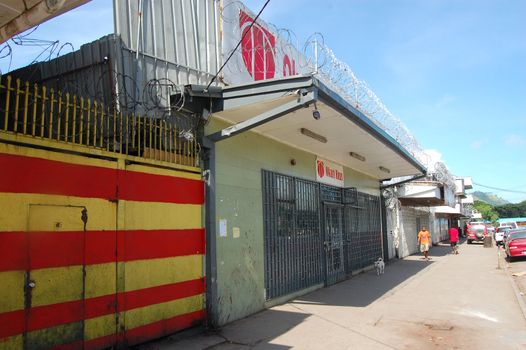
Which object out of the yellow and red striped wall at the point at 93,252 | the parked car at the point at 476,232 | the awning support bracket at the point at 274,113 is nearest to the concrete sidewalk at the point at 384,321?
the yellow and red striped wall at the point at 93,252

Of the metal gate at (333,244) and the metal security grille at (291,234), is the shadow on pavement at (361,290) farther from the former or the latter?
the metal security grille at (291,234)

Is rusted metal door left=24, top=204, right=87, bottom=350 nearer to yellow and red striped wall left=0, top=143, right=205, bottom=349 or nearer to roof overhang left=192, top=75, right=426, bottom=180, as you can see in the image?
yellow and red striped wall left=0, top=143, right=205, bottom=349

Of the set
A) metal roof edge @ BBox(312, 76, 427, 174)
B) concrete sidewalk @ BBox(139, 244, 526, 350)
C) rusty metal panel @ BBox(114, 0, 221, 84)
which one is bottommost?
concrete sidewalk @ BBox(139, 244, 526, 350)

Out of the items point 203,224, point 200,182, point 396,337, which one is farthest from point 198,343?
point 396,337

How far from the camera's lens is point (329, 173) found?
14.1 meters

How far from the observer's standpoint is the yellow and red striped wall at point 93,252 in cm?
494

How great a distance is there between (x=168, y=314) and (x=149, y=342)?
0.52 metres

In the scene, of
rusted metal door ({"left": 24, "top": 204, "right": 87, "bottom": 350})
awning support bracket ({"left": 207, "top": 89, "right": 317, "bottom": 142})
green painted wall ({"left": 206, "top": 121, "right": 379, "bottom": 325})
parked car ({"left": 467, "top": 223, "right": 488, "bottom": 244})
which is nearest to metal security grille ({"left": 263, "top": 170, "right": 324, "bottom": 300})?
green painted wall ({"left": 206, "top": 121, "right": 379, "bottom": 325})

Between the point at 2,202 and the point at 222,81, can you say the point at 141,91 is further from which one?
the point at 2,202

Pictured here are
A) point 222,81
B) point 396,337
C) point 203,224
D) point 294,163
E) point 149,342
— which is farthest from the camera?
point 294,163

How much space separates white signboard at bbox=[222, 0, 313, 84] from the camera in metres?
8.89

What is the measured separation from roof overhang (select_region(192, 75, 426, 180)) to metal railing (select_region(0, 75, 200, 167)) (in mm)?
860

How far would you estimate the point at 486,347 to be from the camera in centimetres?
691

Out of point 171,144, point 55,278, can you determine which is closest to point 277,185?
point 171,144
